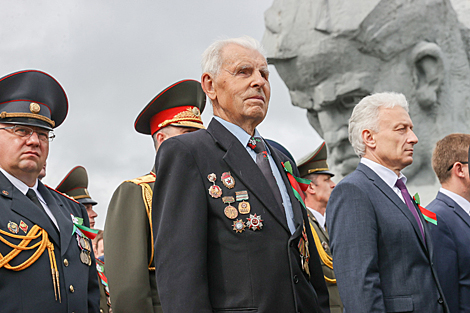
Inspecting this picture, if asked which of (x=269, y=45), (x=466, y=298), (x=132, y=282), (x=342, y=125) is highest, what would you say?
(x=269, y=45)

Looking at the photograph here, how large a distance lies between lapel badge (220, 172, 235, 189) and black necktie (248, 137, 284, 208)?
0.52 feet

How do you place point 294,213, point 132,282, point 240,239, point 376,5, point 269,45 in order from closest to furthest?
1. point 240,239
2. point 294,213
3. point 132,282
4. point 376,5
5. point 269,45

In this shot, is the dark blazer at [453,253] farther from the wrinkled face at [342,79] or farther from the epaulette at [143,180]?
the wrinkled face at [342,79]

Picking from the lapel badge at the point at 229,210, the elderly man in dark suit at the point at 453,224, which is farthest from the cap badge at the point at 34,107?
the elderly man in dark suit at the point at 453,224

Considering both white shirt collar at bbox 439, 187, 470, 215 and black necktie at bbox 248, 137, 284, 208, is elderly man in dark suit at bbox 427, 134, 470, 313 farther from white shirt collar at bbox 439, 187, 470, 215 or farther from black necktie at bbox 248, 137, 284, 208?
black necktie at bbox 248, 137, 284, 208

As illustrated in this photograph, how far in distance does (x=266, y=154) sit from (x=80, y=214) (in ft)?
4.37

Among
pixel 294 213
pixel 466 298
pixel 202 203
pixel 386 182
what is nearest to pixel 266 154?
pixel 294 213

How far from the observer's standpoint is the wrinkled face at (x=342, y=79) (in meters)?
7.12

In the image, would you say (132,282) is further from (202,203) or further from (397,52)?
(397,52)

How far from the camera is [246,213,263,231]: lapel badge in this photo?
5.98 ft

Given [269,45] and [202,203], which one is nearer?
[202,203]

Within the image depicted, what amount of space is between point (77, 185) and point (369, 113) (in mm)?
3492

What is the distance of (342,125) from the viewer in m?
7.54

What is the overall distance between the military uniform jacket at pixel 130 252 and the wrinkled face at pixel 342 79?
4834 mm
